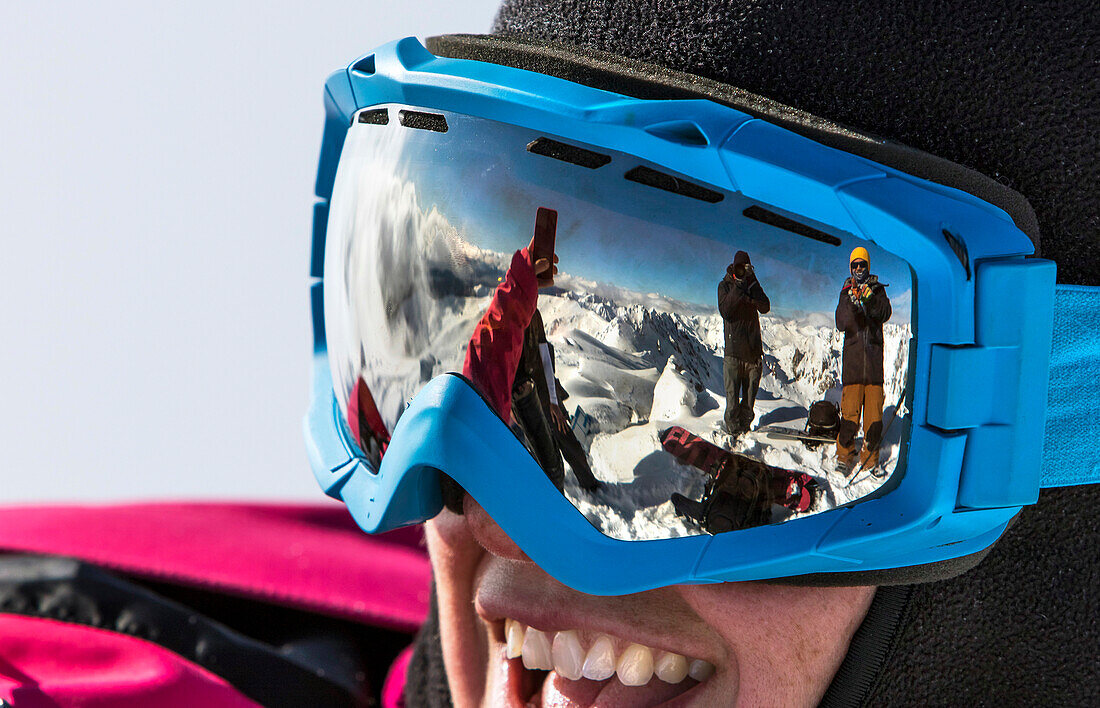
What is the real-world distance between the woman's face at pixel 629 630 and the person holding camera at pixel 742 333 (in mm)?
180

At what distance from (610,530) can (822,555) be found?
0.59ft

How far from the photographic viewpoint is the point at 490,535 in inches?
42.4

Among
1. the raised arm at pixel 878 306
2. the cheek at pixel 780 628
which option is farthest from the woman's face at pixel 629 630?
the raised arm at pixel 878 306

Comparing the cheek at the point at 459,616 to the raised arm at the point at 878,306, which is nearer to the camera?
the raised arm at the point at 878,306

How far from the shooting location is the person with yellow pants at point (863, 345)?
87 centimetres

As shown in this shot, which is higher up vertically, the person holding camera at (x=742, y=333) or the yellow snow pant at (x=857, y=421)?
the person holding camera at (x=742, y=333)

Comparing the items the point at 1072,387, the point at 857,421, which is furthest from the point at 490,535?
the point at 1072,387

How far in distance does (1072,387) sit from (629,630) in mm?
440

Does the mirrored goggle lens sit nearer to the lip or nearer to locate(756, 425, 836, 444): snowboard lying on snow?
locate(756, 425, 836, 444): snowboard lying on snow

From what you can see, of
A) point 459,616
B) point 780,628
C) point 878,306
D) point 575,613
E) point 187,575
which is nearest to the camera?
point 878,306

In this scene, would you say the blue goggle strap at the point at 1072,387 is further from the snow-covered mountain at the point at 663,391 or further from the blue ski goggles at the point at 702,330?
the snow-covered mountain at the point at 663,391

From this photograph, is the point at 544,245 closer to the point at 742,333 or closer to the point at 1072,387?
the point at 742,333

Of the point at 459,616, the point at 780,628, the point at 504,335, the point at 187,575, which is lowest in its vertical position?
the point at 187,575

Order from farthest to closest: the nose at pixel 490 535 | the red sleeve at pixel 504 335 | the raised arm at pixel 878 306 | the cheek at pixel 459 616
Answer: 1. the cheek at pixel 459 616
2. the nose at pixel 490 535
3. the red sleeve at pixel 504 335
4. the raised arm at pixel 878 306
